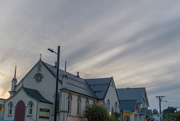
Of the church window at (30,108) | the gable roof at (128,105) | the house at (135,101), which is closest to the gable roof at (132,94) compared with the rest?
the house at (135,101)

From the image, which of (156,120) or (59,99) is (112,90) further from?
(156,120)

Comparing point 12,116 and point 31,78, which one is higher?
point 31,78

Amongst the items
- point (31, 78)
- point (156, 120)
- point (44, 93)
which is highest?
point (31, 78)

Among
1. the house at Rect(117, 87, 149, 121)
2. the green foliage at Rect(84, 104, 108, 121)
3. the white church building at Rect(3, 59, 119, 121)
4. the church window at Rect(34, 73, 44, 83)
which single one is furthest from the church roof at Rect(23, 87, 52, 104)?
the house at Rect(117, 87, 149, 121)

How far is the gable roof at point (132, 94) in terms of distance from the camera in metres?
69.0

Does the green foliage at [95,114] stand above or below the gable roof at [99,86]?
below

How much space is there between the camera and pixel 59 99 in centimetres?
3491

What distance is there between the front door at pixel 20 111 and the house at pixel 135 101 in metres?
28.8

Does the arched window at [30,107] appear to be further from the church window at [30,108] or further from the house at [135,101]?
the house at [135,101]

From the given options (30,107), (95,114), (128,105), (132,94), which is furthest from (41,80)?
(132,94)

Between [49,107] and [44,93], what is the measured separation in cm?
266

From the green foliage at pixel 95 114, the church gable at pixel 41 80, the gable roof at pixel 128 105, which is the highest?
the church gable at pixel 41 80

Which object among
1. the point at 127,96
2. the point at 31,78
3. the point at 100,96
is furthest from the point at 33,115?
the point at 127,96

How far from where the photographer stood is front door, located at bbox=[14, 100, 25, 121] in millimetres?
32594
